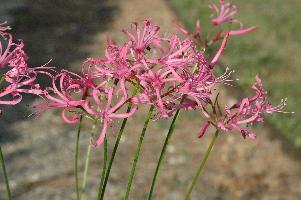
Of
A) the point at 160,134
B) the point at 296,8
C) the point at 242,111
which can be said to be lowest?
the point at 296,8

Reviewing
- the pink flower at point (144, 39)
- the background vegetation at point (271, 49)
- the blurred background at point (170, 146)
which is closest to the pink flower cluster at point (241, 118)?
the pink flower at point (144, 39)

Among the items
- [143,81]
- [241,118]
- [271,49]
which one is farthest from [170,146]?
[143,81]

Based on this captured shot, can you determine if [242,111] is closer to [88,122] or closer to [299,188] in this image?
[299,188]

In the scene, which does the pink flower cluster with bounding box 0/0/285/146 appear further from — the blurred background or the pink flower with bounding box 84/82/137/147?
the blurred background

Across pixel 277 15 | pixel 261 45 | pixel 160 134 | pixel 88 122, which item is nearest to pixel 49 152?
pixel 88 122

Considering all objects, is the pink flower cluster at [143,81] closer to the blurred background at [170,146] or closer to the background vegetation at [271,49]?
the blurred background at [170,146]

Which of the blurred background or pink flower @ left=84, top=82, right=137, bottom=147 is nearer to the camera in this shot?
pink flower @ left=84, top=82, right=137, bottom=147

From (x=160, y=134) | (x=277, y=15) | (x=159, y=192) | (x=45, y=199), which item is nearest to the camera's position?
(x=45, y=199)

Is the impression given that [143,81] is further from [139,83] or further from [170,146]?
[170,146]

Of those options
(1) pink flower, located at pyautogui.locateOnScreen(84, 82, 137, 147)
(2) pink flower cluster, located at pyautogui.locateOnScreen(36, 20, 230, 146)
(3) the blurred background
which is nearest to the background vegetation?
(3) the blurred background

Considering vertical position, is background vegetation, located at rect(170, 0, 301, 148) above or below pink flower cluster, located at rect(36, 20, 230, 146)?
below
